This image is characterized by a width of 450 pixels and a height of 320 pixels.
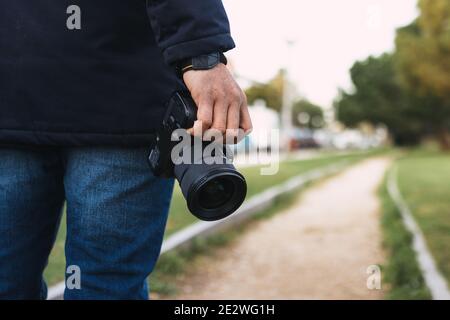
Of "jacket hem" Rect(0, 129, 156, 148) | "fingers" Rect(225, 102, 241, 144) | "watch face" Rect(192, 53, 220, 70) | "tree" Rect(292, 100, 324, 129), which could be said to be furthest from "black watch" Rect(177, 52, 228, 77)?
"tree" Rect(292, 100, 324, 129)

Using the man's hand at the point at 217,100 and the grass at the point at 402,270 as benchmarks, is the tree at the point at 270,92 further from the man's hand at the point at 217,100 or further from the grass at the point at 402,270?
the man's hand at the point at 217,100

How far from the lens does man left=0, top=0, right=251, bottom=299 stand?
→ 4.97ft

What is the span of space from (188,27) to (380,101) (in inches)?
1899

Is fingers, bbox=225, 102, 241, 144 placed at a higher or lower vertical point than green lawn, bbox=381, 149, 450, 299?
lower

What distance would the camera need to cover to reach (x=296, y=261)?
5.10m

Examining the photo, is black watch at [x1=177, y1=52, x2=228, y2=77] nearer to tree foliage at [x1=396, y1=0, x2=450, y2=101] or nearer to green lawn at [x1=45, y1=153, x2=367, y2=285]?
green lawn at [x1=45, y1=153, x2=367, y2=285]

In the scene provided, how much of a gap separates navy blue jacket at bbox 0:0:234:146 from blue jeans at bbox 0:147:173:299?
0.07 metres

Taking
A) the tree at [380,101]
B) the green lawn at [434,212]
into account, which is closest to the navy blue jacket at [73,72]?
the green lawn at [434,212]

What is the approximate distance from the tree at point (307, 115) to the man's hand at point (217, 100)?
76.0 metres

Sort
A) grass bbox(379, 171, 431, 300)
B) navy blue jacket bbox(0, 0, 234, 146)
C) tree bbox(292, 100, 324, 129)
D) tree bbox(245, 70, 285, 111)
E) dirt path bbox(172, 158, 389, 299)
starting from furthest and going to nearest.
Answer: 1. tree bbox(292, 100, 324, 129)
2. tree bbox(245, 70, 285, 111)
3. dirt path bbox(172, 158, 389, 299)
4. grass bbox(379, 171, 431, 300)
5. navy blue jacket bbox(0, 0, 234, 146)

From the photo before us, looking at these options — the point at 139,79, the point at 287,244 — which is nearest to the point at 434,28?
the point at 287,244

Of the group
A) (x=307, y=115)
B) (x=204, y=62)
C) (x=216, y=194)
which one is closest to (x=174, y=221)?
(x=216, y=194)

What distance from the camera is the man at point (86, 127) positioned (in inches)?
59.6

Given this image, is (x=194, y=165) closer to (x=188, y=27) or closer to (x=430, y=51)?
(x=188, y=27)
